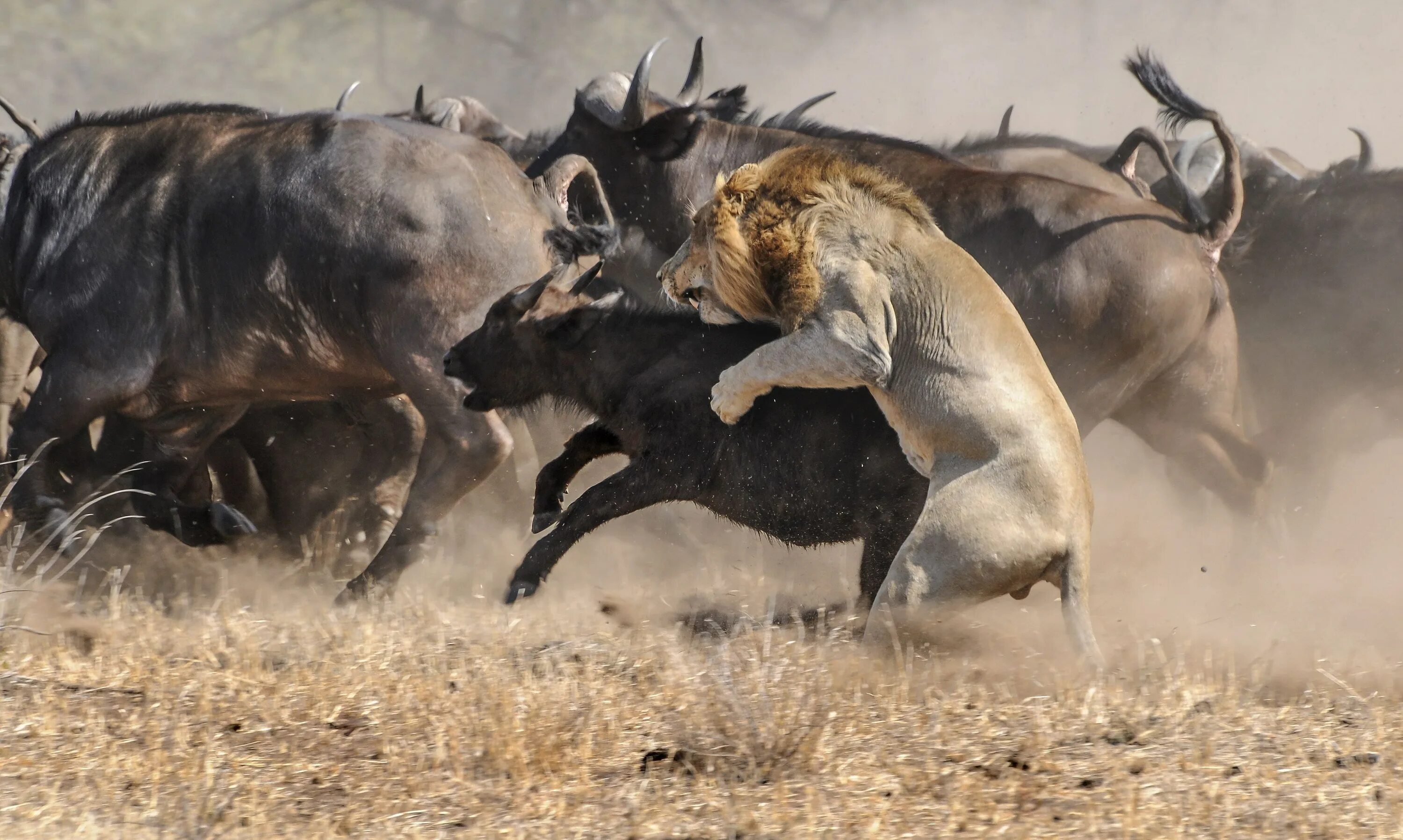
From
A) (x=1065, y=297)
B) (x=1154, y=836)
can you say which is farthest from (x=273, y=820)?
(x=1065, y=297)

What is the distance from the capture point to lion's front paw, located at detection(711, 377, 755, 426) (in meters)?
5.45

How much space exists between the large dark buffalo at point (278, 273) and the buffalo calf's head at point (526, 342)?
1.29 ft

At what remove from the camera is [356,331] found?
22.7ft

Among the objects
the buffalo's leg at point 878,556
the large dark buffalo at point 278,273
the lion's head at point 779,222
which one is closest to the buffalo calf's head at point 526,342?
the large dark buffalo at point 278,273

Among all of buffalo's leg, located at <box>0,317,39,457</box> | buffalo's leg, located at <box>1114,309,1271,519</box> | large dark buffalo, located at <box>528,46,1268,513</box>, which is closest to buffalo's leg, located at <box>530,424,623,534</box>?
large dark buffalo, located at <box>528,46,1268,513</box>

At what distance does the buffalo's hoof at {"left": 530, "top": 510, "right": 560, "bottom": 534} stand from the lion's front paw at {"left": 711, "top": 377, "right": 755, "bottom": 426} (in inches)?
39.1

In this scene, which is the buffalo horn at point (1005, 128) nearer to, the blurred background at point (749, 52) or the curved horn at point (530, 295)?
the curved horn at point (530, 295)

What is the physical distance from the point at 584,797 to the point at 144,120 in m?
4.91

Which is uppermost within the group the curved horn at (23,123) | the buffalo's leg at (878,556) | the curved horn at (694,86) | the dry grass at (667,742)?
the curved horn at (694,86)

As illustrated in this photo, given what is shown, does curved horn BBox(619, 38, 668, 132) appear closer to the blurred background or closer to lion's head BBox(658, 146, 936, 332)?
lion's head BBox(658, 146, 936, 332)

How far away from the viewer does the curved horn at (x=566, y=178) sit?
7484mm

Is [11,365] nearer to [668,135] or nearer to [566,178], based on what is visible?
[566,178]

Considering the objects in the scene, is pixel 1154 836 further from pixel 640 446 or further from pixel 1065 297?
pixel 1065 297

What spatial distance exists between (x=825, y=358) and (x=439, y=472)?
238 cm
